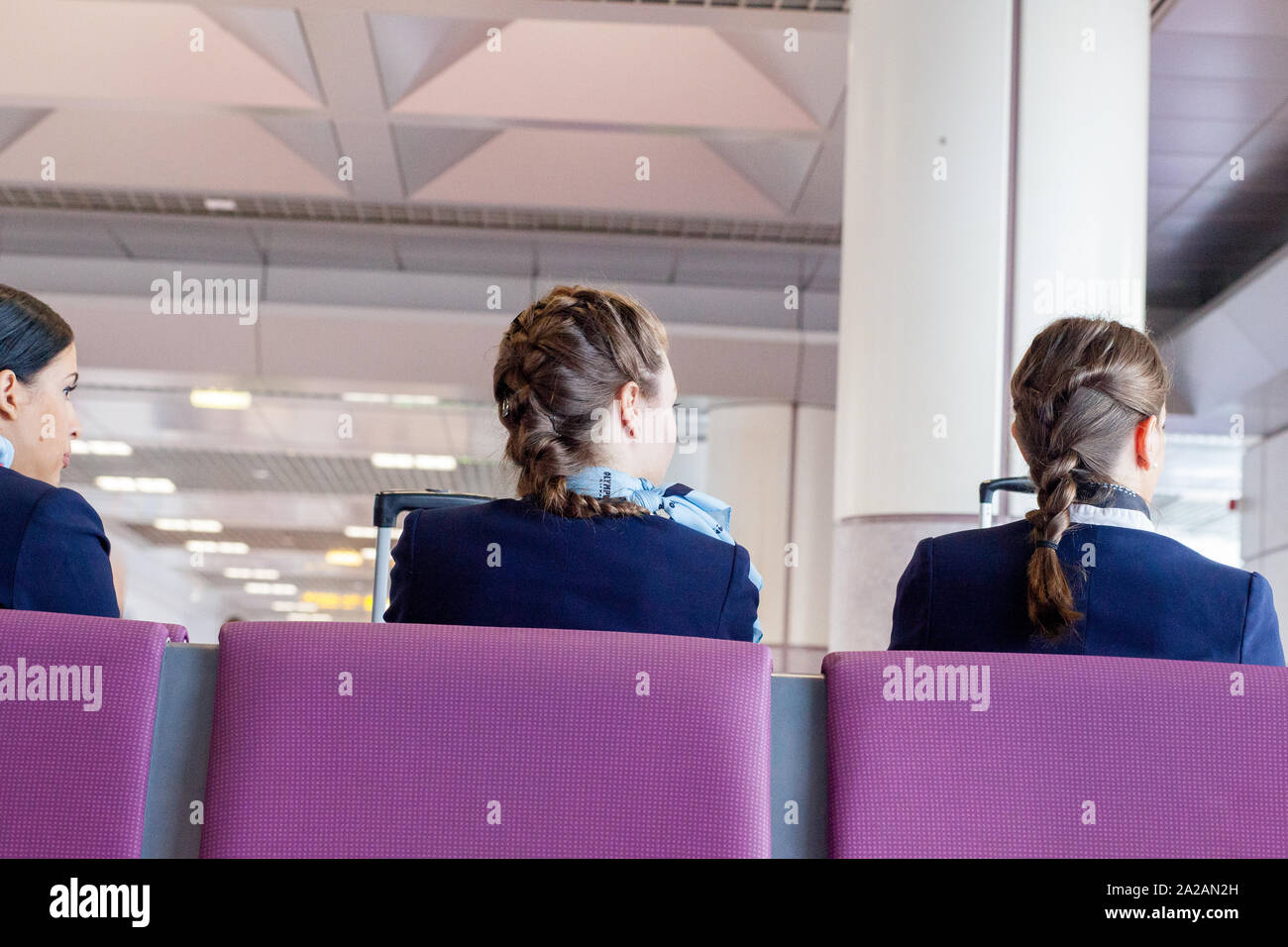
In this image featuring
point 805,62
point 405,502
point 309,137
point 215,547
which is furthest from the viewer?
point 215,547

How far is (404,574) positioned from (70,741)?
46 centimetres

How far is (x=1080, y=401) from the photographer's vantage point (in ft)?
6.23

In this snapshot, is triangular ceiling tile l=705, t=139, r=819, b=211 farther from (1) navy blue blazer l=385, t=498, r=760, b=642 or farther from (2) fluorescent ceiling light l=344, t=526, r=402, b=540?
(2) fluorescent ceiling light l=344, t=526, r=402, b=540

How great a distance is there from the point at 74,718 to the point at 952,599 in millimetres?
1105

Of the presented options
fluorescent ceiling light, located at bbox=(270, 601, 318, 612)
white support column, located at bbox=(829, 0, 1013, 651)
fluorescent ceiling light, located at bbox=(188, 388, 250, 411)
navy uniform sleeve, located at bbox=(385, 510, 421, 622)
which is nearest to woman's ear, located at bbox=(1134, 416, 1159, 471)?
navy uniform sleeve, located at bbox=(385, 510, 421, 622)

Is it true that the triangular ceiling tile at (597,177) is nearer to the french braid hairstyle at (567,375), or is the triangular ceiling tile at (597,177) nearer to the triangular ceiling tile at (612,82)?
the triangular ceiling tile at (612,82)

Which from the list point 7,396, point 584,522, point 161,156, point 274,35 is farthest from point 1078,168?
point 161,156

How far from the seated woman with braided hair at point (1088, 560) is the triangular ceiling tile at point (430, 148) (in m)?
5.17

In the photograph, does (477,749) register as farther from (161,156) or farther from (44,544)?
(161,156)

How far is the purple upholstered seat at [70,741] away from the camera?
55.9 inches

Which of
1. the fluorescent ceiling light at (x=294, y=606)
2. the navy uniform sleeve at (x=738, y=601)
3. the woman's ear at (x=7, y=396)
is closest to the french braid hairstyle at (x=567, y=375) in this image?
the navy uniform sleeve at (x=738, y=601)

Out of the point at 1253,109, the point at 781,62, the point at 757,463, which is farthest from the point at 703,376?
the point at 1253,109

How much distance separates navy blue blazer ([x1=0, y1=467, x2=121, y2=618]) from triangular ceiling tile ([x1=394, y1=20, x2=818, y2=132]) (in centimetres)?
446
